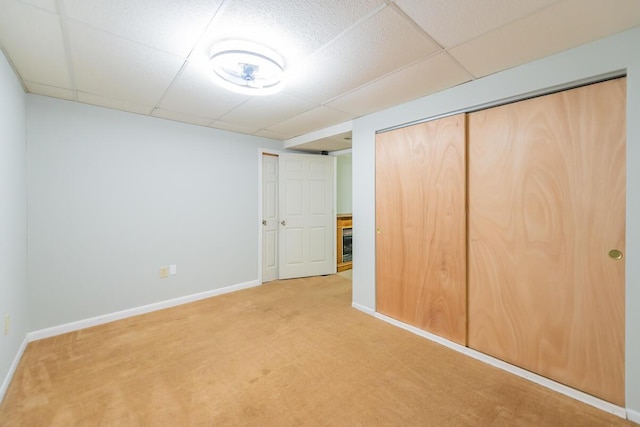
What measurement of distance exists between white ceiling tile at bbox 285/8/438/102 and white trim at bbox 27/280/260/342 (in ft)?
9.08

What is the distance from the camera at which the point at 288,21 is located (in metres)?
1.43

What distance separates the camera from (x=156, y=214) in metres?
3.13

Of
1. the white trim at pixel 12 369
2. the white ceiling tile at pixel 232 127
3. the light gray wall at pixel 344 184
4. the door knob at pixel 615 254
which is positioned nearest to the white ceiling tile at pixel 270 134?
the white ceiling tile at pixel 232 127

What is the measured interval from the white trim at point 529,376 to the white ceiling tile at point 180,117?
10.7 feet

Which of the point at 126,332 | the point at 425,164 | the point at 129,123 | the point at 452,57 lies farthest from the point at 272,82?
the point at 126,332

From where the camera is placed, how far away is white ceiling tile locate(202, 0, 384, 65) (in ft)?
4.30

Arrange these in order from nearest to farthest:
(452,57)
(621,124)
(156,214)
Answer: (621,124)
(452,57)
(156,214)

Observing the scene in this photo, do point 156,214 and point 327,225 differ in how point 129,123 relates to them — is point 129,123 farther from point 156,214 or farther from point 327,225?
point 327,225

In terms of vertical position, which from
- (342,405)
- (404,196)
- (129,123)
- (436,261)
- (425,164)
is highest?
(129,123)

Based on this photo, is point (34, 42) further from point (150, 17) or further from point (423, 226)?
point (423, 226)

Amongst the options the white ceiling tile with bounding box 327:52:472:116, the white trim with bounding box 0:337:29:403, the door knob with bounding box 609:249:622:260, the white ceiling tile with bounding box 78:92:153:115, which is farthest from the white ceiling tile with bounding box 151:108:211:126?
the door knob with bounding box 609:249:622:260

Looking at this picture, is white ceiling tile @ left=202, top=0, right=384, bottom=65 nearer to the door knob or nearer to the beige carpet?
the door knob

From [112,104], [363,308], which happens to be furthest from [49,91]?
[363,308]

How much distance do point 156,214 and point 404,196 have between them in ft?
9.33
